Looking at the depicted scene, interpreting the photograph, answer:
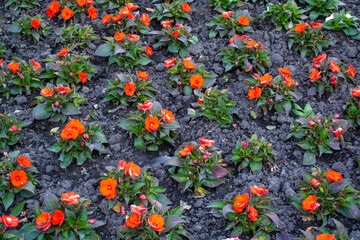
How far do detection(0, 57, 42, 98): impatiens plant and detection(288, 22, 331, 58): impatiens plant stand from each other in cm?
369

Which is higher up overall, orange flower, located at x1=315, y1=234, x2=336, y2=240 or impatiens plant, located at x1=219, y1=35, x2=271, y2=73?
impatiens plant, located at x1=219, y1=35, x2=271, y2=73

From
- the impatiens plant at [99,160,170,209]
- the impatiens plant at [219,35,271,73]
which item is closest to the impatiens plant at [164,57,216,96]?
the impatiens plant at [219,35,271,73]

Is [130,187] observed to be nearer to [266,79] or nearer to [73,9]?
[266,79]

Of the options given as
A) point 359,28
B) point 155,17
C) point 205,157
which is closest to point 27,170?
point 205,157

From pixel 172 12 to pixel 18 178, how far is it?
3.44 m

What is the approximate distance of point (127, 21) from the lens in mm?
5555

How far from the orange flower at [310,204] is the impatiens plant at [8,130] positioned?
10.9ft

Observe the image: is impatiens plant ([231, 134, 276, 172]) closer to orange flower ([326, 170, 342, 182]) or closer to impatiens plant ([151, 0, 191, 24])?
orange flower ([326, 170, 342, 182])

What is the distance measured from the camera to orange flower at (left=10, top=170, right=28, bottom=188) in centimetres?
377

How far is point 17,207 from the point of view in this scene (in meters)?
3.84

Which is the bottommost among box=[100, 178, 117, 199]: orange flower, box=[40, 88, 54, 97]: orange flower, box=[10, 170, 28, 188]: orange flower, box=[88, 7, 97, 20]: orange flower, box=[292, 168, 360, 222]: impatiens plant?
box=[292, 168, 360, 222]: impatiens plant

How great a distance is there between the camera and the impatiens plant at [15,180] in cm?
379

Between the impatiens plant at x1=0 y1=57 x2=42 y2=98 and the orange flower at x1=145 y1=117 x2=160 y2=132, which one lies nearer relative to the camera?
the orange flower at x1=145 y1=117 x2=160 y2=132

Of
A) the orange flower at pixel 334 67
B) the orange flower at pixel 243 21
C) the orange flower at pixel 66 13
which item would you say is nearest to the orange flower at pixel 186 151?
the orange flower at pixel 334 67
